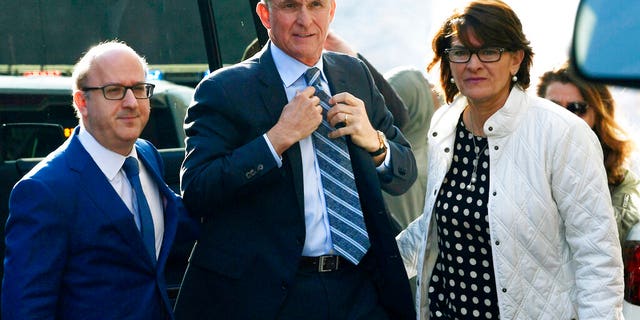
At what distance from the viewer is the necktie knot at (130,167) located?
3.25 m

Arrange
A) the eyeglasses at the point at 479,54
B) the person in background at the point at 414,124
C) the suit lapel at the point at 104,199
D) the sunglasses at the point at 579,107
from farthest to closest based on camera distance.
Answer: the person in background at the point at 414,124 → the sunglasses at the point at 579,107 → the eyeglasses at the point at 479,54 → the suit lapel at the point at 104,199

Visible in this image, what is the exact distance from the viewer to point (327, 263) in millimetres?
3334

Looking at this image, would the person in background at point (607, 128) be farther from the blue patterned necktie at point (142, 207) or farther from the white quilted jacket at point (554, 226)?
the blue patterned necktie at point (142, 207)

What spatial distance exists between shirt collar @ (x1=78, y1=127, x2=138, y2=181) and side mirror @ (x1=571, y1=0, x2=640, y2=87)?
5.56 ft

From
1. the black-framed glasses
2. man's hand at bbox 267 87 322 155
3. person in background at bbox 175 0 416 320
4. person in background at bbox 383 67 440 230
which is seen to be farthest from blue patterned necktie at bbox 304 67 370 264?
person in background at bbox 383 67 440 230

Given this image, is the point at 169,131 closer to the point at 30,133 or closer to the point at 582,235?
the point at 30,133

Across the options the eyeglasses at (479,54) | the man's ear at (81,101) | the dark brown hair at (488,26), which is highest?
the dark brown hair at (488,26)

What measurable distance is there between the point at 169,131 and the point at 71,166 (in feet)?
4.30

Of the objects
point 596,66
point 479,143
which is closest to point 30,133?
point 479,143

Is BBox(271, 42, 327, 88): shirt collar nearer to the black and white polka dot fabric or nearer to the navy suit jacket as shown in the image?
the navy suit jacket

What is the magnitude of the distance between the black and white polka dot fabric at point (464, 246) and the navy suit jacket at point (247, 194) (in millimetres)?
262

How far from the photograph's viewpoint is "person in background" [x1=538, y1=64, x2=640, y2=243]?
13.0ft

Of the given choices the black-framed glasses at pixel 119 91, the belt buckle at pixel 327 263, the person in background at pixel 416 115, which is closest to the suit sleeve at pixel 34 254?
the black-framed glasses at pixel 119 91

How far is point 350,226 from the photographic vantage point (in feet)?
10.9
